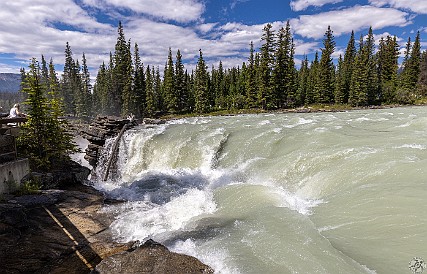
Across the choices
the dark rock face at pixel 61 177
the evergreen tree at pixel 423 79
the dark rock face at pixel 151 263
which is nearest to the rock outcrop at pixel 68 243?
the dark rock face at pixel 151 263

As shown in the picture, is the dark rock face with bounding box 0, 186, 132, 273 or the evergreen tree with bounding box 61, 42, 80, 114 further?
the evergreen tree with bounding box 61, 42, 80, 114

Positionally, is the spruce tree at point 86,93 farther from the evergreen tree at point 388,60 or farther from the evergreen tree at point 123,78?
the evergreen tree at point 388,60

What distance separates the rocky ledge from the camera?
6.75 m

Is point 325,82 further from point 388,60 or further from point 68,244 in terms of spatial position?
point 68,244

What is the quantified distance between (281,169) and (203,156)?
19.2 feet

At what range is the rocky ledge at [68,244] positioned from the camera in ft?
22.1

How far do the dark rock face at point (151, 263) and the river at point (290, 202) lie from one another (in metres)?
0.40

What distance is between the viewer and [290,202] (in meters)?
10.4

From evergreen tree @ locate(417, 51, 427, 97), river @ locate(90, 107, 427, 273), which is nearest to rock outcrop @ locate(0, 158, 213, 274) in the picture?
river @ locate(90, 107, 427, 273)

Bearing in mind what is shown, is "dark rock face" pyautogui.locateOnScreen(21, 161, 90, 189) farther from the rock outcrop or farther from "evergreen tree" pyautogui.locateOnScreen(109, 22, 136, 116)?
"evergreen tree" pyautogui.locateOnScreen(109, 22, 136, 116)

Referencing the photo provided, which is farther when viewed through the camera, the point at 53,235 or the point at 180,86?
the point at 180,86

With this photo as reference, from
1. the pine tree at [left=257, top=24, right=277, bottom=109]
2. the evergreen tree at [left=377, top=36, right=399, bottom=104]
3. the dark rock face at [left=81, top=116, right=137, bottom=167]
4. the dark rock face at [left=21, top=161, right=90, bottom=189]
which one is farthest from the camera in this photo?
the evergreen tree at [left=377, top=36, right=399, bottom=104]

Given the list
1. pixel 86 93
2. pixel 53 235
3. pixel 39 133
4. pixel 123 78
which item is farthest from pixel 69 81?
pixel 53 235

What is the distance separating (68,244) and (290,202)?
759 centimetres
